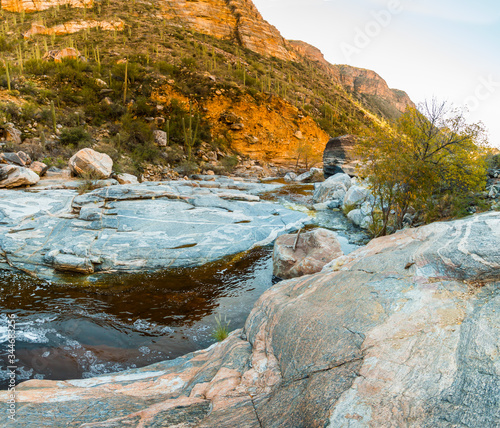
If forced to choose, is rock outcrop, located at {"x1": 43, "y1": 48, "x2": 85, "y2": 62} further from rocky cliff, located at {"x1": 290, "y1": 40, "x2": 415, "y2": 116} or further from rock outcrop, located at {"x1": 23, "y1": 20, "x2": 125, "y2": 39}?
rocky cliff, located at {"x1": 290, "y1": 40, "x2": 415, "y2": 116}

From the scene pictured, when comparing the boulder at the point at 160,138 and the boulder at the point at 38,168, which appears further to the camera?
the boulder at the point at 160,138

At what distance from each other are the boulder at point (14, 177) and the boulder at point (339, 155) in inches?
734

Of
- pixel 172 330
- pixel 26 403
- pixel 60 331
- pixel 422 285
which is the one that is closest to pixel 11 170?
pixel 60 331

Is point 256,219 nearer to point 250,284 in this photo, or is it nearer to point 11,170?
point 250,284

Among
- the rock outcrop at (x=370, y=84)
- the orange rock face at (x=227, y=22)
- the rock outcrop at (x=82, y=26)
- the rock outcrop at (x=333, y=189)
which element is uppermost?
the rock outcrop at (x=370, y=84)

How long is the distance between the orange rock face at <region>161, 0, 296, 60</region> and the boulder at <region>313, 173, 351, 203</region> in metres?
49.8

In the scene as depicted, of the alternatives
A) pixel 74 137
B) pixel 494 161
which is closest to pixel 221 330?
pixel 494 161

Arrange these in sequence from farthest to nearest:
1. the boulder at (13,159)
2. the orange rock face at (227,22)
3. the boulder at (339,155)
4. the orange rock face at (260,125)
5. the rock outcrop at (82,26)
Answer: the orange rock face at (227,22) → the rock outcrop at (82,26) → the orange rock face at (260,125) → the boulder at (339,155) → the boulder at (13,159)

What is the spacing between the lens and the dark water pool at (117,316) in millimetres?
4500

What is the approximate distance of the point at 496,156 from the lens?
10.1m

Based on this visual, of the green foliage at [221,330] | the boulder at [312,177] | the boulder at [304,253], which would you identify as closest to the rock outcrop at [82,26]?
the boulder at [312,177]

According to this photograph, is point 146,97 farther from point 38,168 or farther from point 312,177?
point 312,177

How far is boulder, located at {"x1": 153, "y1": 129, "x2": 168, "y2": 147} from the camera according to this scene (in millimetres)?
25969

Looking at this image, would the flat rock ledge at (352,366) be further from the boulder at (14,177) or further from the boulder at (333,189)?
the boulder at (333,189)
